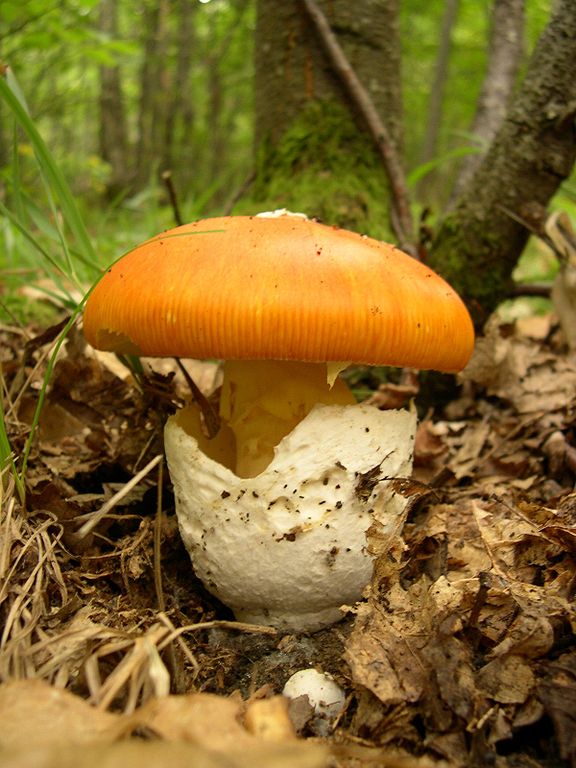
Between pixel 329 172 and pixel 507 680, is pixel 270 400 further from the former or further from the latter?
pixel 329 172

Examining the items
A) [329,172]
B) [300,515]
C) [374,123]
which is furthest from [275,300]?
[374,123]

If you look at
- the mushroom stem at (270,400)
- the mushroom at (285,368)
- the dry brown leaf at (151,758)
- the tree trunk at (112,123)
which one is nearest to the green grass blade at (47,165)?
the mushroom at (285,368)

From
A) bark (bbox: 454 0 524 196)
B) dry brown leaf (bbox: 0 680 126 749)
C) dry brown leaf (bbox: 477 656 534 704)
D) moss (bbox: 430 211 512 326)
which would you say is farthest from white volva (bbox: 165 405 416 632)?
bark (bbox: 454 0 524 196)

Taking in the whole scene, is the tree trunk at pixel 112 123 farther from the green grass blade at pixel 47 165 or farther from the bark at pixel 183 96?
the green grass blade at pixel 47 165

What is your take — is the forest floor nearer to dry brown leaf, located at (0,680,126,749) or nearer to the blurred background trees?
dry brown leaf, located at (0,680,126,749)

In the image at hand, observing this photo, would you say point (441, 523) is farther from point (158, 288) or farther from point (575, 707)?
point (158, 288)
